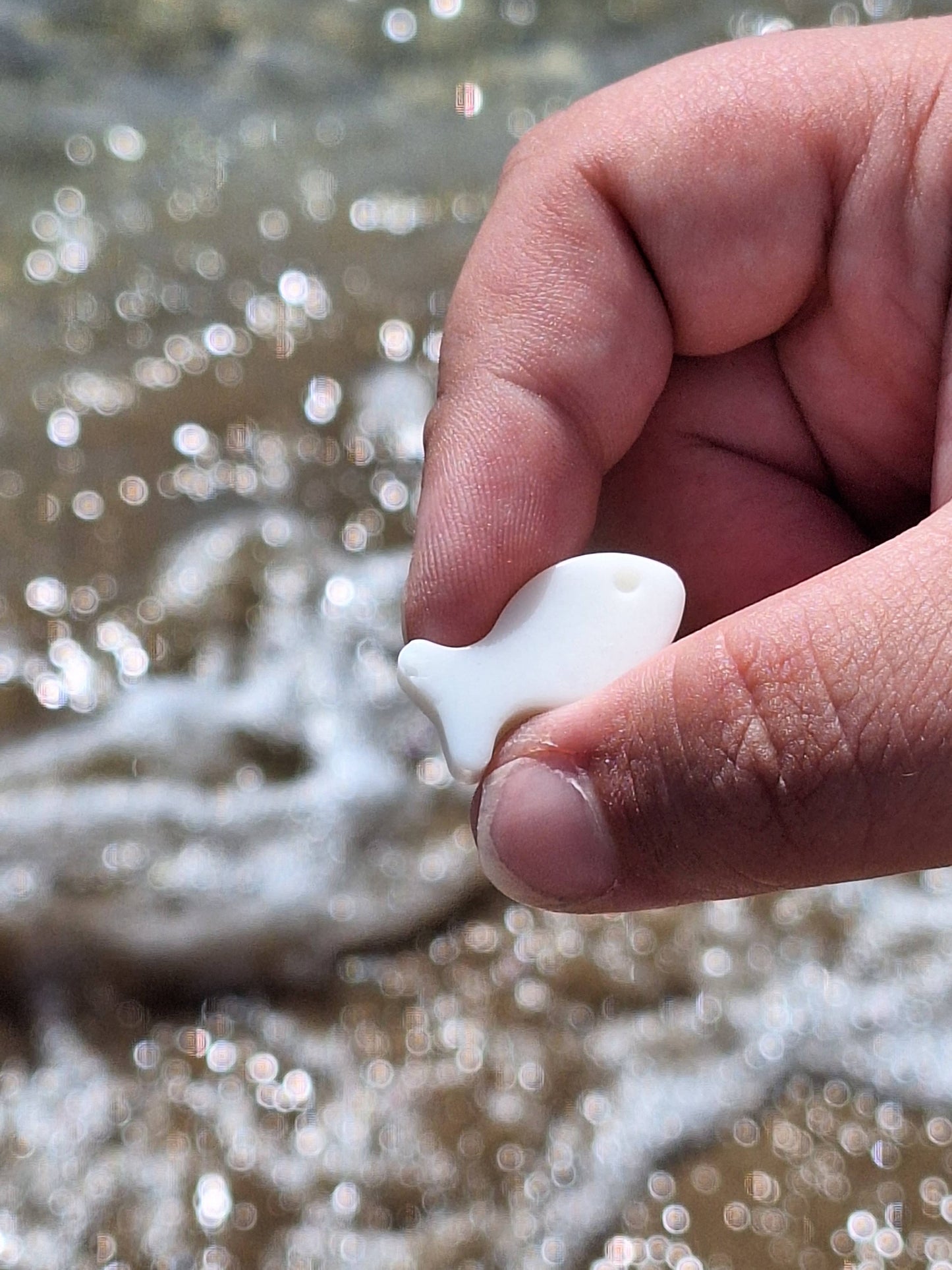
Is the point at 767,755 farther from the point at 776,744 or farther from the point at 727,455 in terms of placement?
the point at 727,455

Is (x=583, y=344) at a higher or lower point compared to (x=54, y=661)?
higher

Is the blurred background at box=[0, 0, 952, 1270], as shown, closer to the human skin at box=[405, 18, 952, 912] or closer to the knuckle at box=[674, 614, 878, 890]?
the human skin at box=[405, 18, 952, 912]

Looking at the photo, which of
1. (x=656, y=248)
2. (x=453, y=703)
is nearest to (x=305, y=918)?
(x=453, y=703)

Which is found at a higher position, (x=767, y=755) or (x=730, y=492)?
(x=767, y=755)

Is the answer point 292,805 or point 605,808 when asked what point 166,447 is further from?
point 605,808

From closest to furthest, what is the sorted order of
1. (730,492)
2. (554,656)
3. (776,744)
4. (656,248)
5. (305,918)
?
(776,744) < (554,656) < (656,248) < (730,492) < (305,918)

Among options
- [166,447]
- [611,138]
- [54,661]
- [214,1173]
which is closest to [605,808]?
[611,138]

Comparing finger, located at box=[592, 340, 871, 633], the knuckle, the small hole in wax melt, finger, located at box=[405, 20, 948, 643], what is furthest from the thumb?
finger, located at box=[592, 340, 871, 633]
